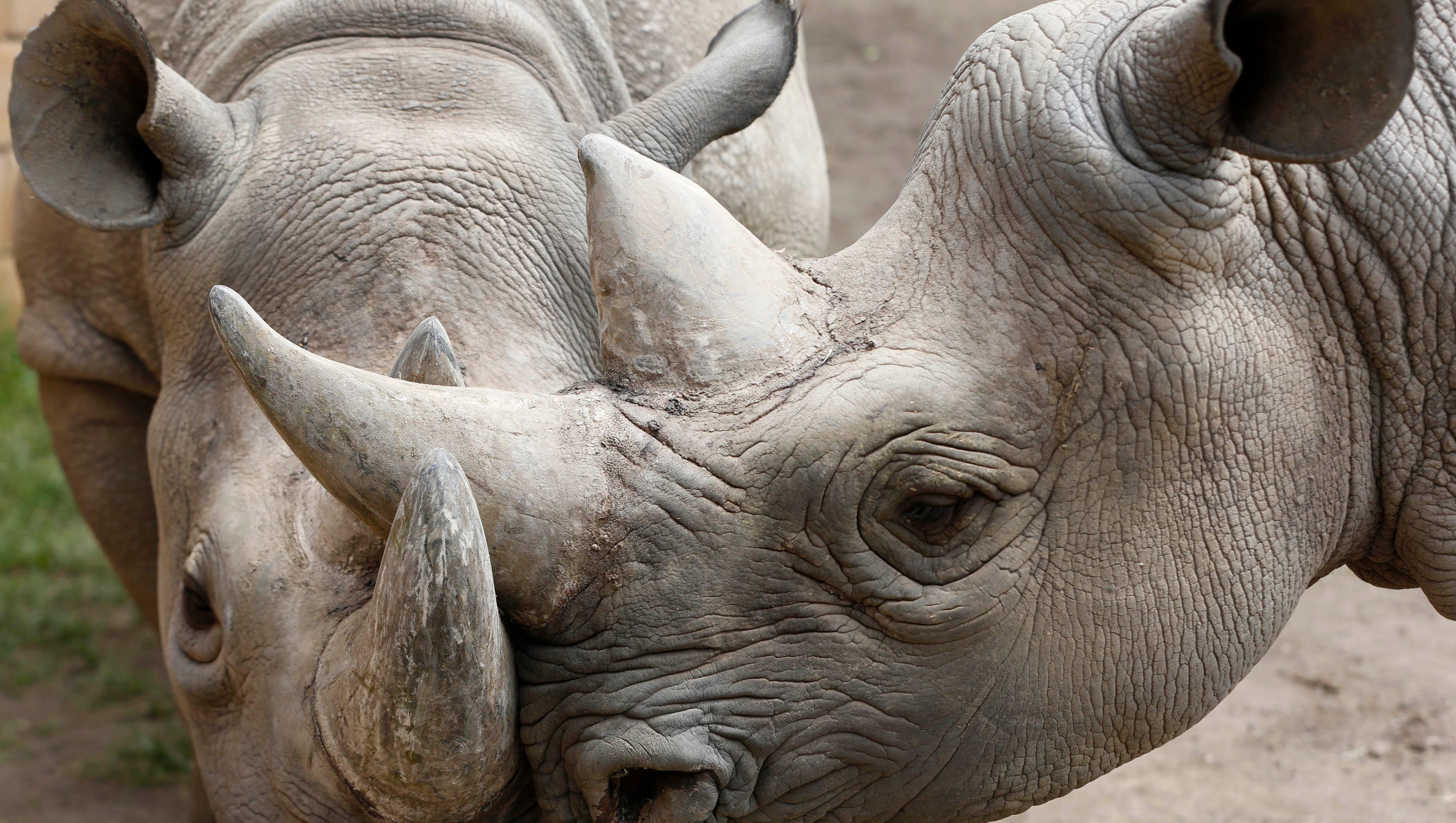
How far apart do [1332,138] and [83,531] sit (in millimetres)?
6164

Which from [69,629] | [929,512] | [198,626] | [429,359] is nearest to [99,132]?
[198,626]

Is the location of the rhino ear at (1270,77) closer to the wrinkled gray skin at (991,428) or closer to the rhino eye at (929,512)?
the wrinkled gray skin at (991,428)

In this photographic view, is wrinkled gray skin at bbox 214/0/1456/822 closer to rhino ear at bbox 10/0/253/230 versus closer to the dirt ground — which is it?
rhino ear at bbox 10/0/253/230

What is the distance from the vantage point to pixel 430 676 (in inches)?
84.0

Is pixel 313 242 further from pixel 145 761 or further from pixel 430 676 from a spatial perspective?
pixel 145 761

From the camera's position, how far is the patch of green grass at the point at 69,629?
5281mm

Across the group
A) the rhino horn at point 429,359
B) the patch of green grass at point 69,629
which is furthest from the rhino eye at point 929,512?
the patch of green grass at point 69,629

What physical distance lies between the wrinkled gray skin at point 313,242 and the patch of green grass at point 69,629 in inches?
83.5

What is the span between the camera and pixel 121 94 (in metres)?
3.22

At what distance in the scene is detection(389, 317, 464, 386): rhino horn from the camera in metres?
2.44

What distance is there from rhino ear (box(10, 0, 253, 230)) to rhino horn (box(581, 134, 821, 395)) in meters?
1.07

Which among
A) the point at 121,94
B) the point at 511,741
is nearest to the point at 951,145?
the point at 511,741

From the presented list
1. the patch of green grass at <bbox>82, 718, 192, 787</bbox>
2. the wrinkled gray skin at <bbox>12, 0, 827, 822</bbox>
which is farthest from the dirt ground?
the wrinkled gray skin at <bbox>12, 0, 827, 822</bbox>

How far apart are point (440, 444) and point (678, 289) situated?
452 mm
